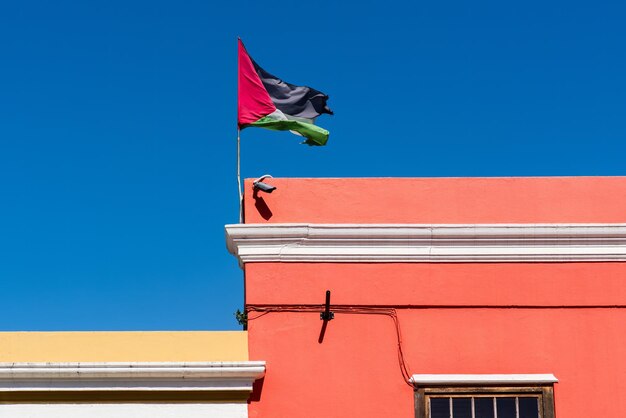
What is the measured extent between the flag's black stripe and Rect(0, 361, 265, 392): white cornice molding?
9.01 ft

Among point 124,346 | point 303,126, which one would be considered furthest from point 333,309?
point 303,126

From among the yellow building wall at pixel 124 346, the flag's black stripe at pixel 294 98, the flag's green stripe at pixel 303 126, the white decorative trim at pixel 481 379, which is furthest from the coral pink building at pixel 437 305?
the flag's black stripe at pixel 294 98

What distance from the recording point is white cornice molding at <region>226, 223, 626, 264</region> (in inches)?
382

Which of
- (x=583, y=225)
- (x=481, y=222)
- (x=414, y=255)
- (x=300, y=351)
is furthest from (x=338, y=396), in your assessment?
(x=583, y=225)

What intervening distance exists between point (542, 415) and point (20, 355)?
4.61 m

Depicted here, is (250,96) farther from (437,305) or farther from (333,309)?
(437,305)

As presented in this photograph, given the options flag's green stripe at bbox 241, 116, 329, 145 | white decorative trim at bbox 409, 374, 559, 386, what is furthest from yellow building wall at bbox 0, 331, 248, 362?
flag's green stripe at bbox 241, 116, 329, 145

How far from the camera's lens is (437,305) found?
9.68 metres

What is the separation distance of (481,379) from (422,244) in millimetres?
1314

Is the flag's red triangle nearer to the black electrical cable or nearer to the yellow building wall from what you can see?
the black electrical cable

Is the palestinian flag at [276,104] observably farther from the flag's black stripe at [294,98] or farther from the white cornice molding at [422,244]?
the white cornice molding at [422,244]

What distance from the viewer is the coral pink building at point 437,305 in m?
9.43

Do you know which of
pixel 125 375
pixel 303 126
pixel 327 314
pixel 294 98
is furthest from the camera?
pixel 294 98

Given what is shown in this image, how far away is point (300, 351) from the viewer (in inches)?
376
